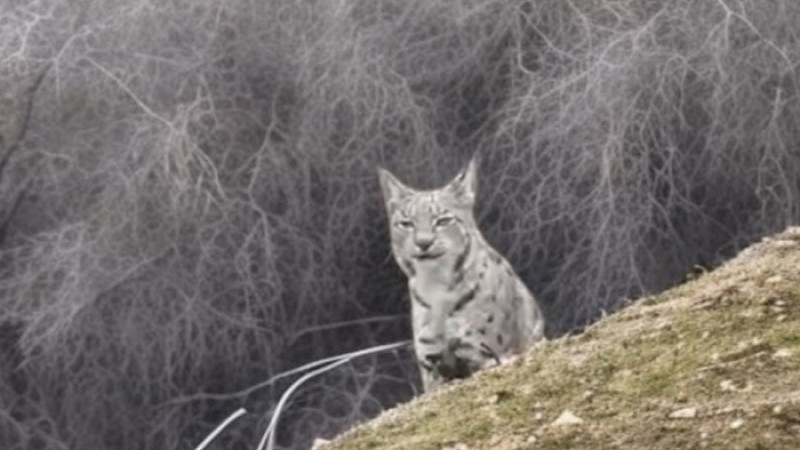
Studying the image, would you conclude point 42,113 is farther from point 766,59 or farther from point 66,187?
point 766,59

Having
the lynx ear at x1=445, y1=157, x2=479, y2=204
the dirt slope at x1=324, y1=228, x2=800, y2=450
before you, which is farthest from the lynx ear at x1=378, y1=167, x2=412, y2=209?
the dirt slope at x1=324, y1=228, x2=800, y2=450

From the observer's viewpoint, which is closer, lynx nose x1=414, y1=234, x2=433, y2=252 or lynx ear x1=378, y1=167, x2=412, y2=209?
lynx nose x1=414, y1=234, x2=433, y2=252

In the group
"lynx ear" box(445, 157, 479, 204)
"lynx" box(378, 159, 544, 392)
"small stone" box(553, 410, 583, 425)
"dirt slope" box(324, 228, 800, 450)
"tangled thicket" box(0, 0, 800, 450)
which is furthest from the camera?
"tangled thicket" box(0, 0, 800, 450)

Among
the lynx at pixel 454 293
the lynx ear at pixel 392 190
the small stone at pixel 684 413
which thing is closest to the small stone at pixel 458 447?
the small stone at pixel 684 413

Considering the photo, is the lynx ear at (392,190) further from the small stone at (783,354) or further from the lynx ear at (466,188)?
the small stone at (783,354)

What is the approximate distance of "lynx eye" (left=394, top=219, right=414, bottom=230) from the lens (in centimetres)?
891

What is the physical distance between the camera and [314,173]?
1047 centimetres

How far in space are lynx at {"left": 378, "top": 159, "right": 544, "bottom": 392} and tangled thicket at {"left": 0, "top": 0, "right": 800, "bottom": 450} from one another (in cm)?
104

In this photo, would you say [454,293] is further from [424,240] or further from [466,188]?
[466,188]

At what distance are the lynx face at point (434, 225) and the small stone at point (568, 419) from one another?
3.00 metres

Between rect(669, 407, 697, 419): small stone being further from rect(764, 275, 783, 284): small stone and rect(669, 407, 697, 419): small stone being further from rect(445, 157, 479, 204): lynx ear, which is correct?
rect(445, 157, 479, 204): lynx ear

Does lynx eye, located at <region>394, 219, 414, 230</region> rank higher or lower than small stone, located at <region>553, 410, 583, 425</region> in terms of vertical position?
higher

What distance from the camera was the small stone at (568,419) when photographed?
5801 mm

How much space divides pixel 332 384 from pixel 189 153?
103 centimetres
